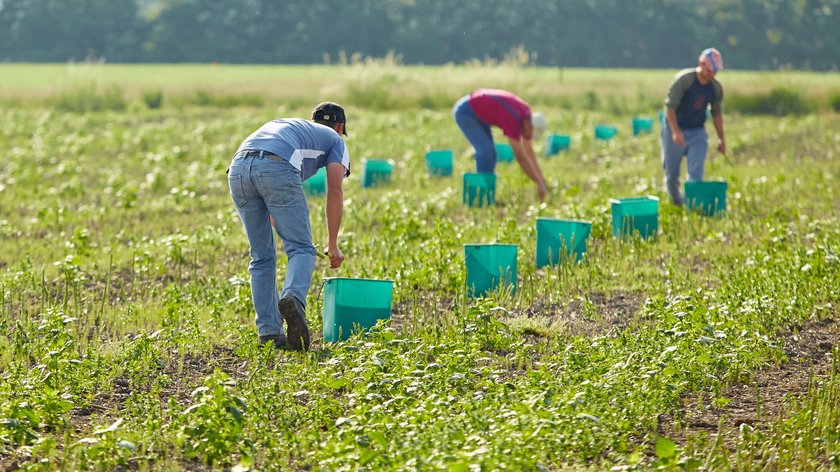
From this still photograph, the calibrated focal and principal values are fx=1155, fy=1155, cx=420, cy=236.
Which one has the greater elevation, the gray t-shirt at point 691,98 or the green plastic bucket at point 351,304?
the gray t-shirt at point 691,98

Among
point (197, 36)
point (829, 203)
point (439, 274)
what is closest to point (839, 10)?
point (197, 36)

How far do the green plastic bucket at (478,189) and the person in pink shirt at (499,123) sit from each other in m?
0.21

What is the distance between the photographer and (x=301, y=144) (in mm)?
5875

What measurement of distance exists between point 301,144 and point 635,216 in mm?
3854

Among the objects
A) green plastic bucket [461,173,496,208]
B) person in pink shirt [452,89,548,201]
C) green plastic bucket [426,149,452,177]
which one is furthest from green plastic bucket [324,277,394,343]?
green plastic bucket [426,149,452,177]

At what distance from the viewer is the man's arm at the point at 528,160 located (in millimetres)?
10516

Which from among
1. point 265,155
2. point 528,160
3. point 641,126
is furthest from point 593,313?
point 641,126

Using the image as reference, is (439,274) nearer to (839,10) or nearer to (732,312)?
(732,312)

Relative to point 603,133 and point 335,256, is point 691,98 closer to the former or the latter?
point 335,256

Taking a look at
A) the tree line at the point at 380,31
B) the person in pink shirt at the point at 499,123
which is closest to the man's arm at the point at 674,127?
the person in pink shirt at the point at 499,123

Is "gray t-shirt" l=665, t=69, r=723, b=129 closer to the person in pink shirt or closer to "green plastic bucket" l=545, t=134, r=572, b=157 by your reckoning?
the person in pink shirt

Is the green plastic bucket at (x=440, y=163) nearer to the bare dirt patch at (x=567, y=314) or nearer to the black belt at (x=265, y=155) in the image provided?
the bare dirt patch at (x=567, y=314)

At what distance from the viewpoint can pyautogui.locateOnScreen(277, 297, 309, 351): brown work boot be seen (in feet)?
18.7

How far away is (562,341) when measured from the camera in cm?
604
